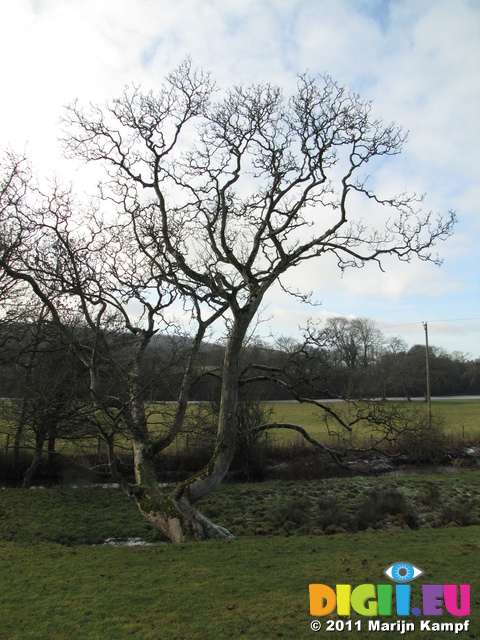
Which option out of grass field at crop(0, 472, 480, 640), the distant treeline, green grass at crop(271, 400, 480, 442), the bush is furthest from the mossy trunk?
green grass at crop(271, 400, 480, 442)

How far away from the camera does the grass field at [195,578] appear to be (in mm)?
5078

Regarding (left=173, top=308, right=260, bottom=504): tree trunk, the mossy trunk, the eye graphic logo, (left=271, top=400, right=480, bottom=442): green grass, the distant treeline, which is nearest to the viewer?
the eye graphic logo

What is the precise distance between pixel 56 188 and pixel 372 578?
12.8 meters

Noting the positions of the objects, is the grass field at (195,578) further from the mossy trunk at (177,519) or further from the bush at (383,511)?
the bush at (383,511)

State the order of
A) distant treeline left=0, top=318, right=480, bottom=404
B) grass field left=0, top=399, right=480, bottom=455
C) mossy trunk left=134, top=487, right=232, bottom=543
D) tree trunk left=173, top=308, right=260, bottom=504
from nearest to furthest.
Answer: mossy trunk left=134, top=487, right=232, bottom=543 → tree trunk left=173, top=308, right=260, bottom=504 → distant treeline left=0, top=318, right=480, bottom=404 → grass field left=0, top=399, right=480, bottom=455

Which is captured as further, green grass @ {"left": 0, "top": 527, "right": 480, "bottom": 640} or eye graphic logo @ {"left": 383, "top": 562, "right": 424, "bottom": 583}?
eye graphic logo @ {"left": 383, "top": 562, "right": 424, "bottom": 583}

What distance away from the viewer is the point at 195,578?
685 centimetres

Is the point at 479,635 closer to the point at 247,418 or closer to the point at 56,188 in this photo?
the point at 56,188

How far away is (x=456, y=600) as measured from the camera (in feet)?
18.6

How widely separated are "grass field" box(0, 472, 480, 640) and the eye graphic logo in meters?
0.14

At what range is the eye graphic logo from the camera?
6594 millimetres

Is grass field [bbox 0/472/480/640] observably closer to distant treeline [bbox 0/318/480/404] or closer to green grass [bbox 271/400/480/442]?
distant treeline [bbox 0/318/480/404]

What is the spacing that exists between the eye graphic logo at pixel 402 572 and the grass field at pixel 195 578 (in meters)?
0.14

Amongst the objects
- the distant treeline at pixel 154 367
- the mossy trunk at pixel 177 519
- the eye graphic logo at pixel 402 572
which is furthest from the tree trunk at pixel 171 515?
the eye graphic logo at pixel 402 572
